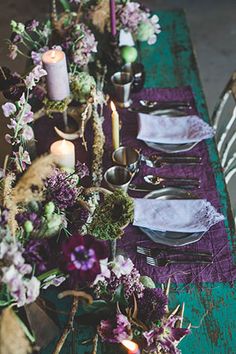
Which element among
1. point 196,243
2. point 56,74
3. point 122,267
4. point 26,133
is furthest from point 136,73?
point 122,267

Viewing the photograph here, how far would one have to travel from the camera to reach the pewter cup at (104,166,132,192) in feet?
4.71

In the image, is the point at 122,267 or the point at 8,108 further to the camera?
the point at 8,108

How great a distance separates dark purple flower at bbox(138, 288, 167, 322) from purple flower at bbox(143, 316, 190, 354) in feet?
0.12

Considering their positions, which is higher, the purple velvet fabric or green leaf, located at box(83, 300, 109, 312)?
green leaf, located at box(83, 300, 109, 312)

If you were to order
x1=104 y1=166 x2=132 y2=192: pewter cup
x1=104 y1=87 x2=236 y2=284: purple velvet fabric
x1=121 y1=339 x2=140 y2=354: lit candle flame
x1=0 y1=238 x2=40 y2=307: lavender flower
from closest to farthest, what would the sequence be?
x1=0 y1=238 x2=40 y2=307: lavender flower
x1=121 y1=339 x2=140 y2=354: lit candle flame
x1=104 y1=87 x2=236 y2=284: purple velvet fabric
x1=104 y1=166 x2=132 y2=192: pewter cup

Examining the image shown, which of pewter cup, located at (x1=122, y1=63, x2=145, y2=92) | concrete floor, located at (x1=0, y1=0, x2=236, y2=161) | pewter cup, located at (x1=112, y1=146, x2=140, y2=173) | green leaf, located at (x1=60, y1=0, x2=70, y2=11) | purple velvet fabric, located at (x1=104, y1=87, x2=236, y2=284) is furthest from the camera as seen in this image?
concrete floor, located at (x1=0, y1=0, x2=236, y2=161)

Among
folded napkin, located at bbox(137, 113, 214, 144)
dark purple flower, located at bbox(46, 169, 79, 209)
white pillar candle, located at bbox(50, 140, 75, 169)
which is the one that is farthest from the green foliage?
folded napkin, located at bbox(137, 113, 214, 144)

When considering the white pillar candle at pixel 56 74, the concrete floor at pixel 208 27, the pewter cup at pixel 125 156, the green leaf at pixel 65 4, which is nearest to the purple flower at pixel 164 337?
the pewter cup at pixel 125 156

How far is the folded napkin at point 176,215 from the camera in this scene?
1.39 metres

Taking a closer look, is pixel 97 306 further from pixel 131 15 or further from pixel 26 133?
pixel 131 15

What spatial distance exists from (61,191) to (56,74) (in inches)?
21.4

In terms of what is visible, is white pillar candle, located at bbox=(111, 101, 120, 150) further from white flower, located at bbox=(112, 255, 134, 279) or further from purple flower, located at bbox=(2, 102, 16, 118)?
white flower, located at bbox=(112, 255, 134, 279)

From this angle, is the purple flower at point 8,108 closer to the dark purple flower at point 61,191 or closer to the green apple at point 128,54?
the dark purple flower at point 61,191

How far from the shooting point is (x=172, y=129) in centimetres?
168
